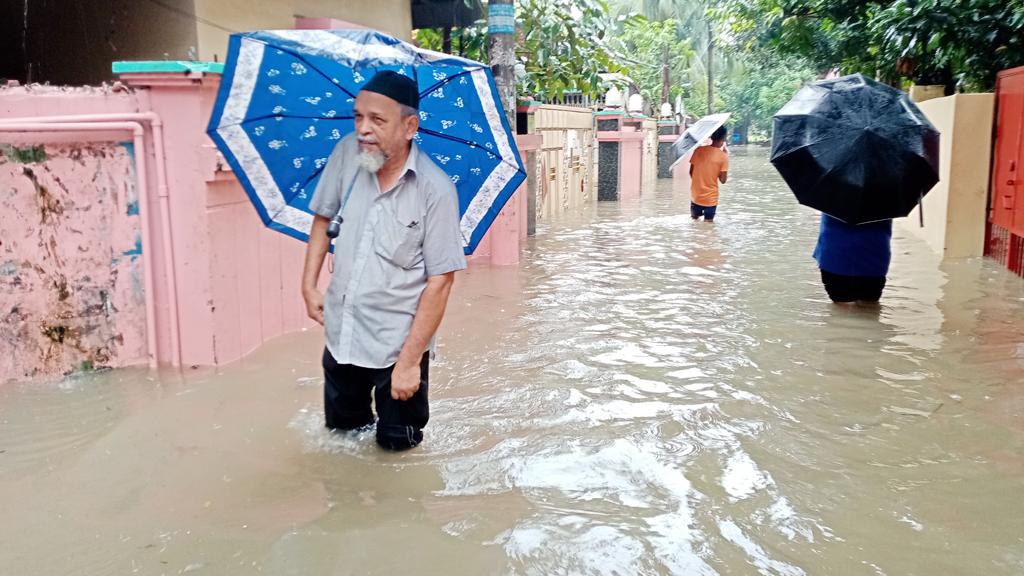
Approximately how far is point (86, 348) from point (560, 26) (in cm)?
723

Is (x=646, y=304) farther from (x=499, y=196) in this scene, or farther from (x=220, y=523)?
(x=220, y=523)

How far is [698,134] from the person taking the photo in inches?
475

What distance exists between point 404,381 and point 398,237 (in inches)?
22.2

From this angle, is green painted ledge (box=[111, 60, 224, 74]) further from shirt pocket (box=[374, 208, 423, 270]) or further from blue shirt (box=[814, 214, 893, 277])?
blue shirt (box=[814, 214, 893, 277])

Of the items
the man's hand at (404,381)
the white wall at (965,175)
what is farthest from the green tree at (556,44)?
the man's hand at (404,381)

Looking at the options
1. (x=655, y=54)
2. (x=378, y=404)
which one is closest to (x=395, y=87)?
(x=378, y=404)

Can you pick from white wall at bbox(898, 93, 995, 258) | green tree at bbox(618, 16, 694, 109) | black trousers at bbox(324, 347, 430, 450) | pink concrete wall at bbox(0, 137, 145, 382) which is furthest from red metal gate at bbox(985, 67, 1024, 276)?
green tree at bbox(618, 16, 694, 109)

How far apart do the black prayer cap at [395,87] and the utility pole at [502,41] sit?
4944 millimetres

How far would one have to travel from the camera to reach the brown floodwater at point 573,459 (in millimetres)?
3023

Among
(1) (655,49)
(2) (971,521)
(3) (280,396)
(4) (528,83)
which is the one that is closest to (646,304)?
(3) (280,396)

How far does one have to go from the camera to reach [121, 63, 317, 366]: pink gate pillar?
468cm

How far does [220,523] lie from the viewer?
3.19 meters

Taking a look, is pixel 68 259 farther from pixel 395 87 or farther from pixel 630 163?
pixel 630 163

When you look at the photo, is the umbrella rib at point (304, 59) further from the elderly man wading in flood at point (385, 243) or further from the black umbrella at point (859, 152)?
the black umbrella at point (859, 152)
